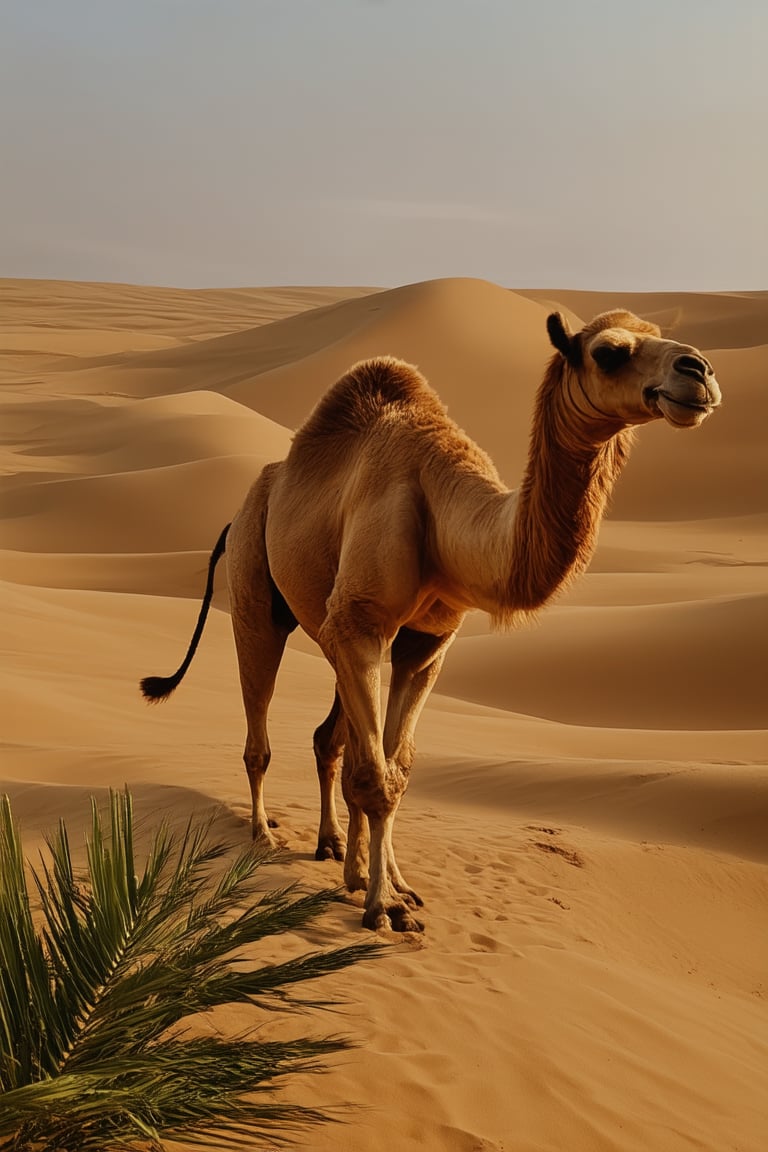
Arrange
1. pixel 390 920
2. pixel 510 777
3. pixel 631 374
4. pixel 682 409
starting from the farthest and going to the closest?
1. pixel 510 777
2. pixel 390 920
3. pixel 631 374
4. pixel 682 409

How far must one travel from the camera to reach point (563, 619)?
18375 millimetres

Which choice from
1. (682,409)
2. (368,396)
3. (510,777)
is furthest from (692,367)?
(510,777)

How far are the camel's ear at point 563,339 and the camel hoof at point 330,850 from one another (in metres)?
3.15

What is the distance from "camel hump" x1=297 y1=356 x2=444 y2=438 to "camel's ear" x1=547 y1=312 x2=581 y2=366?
166cm

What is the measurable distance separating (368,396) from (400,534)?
1284mm

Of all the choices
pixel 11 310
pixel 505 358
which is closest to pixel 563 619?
pixel 505 358

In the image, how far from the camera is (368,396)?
22.0ft

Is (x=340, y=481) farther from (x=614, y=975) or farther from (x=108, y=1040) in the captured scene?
(x=108, y=1040)

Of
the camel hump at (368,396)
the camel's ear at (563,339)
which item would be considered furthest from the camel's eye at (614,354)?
the camel hump at (368,396)

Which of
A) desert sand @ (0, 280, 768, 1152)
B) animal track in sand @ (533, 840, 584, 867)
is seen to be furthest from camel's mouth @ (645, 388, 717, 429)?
animal track in sand @ (533, 840, 584, 867)

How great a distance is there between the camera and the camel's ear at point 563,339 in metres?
4.77

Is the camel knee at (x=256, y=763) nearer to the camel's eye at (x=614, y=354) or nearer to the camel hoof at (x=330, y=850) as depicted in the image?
the camel hoof at (x=330, y=850)

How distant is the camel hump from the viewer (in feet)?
21.6

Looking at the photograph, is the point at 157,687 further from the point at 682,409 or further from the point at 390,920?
the point at 682,409
